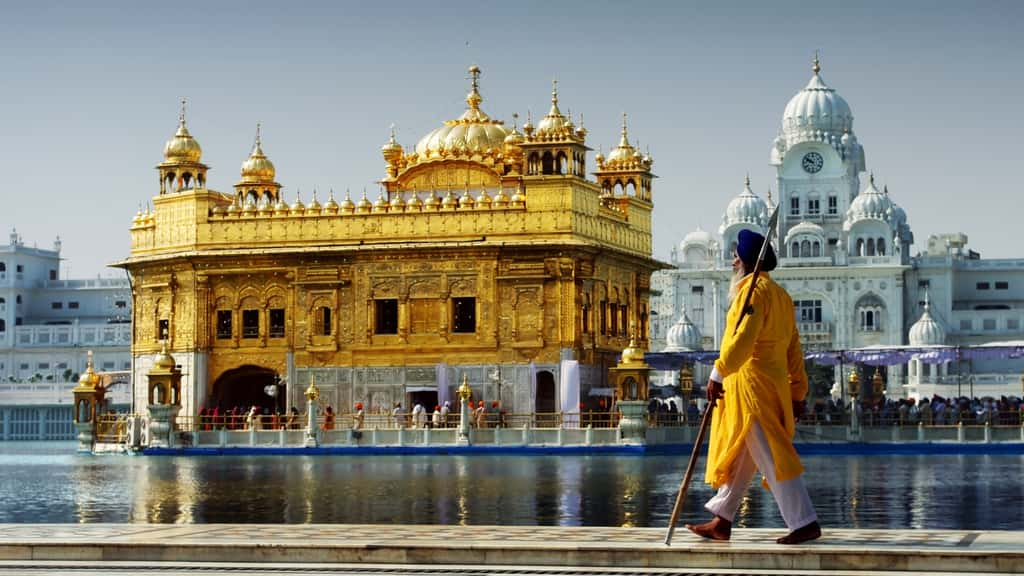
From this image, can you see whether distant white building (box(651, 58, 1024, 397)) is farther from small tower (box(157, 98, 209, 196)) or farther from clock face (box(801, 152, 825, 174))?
small tower (box(157, 98, 209, 196))

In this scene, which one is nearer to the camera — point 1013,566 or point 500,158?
point 1013,566

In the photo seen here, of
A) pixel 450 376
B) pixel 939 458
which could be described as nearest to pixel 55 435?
pixel 450 376

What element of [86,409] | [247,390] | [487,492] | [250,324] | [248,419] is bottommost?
[487,492]

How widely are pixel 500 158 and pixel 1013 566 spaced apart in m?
41.1

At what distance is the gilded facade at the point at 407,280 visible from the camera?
158ft

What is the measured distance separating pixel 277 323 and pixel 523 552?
3854cm

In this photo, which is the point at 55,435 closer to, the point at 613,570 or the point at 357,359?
the point at 357,359

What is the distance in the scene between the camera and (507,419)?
47312 mm

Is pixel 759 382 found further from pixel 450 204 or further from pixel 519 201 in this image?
pixel 450 204

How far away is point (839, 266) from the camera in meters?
108

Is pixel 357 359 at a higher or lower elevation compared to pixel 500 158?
lower

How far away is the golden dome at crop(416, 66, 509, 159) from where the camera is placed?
53406mm

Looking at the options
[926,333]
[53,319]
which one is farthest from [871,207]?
[53,319]

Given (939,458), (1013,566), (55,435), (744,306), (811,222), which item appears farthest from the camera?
(811,222)
